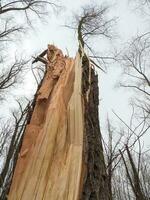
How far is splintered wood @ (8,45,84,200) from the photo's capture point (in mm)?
2090

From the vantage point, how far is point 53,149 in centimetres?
232

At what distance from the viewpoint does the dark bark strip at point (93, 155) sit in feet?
7.24

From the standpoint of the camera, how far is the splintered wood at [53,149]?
2090mm

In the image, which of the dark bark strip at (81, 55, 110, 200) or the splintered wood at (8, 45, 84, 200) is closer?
the splintered wood at (8, 45, 84, 200)

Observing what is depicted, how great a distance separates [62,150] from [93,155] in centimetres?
31

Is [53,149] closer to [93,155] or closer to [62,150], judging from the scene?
[62,150]

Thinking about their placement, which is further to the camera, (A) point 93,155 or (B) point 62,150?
(A) point 93,155

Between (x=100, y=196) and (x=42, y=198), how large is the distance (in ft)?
1.59

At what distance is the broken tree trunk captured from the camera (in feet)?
6.92

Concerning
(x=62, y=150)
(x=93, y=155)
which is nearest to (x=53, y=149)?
(x=62, y=150)

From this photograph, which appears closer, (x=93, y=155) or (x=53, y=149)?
(x=53, y=149)

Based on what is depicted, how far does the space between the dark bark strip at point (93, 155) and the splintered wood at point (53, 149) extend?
86 mm

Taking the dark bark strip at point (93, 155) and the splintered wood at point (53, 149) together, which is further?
the dark bark strip at point (93, 155)

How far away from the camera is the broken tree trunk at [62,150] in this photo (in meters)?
2.11
